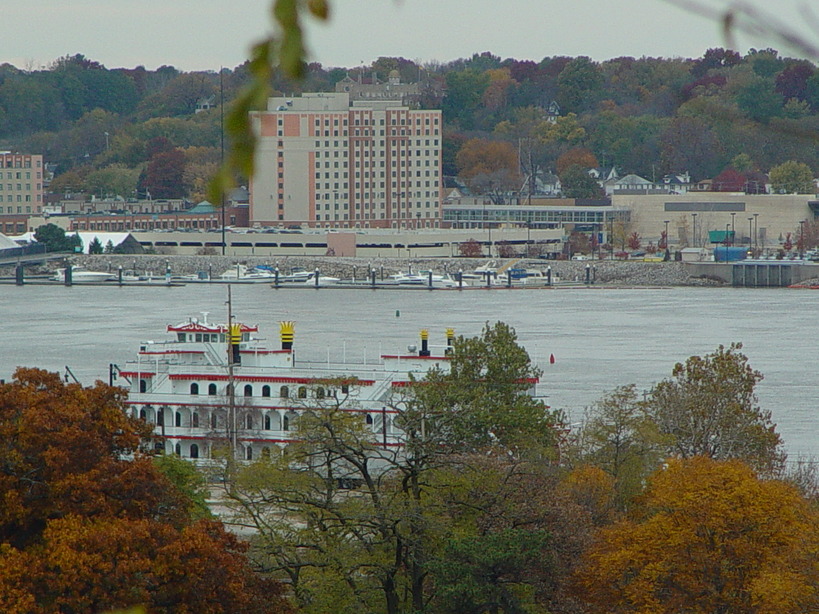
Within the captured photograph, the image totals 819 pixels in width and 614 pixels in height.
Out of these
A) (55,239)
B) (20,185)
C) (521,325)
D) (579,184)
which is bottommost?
(521,325)

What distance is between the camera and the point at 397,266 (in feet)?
136

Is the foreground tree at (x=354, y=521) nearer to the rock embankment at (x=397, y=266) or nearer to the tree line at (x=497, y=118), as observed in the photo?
the rock embankment at (x=397, y=266)

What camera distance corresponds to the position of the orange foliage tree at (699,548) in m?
7.12

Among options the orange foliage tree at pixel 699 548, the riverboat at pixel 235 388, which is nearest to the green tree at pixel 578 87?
the riverboat at pixel 235 388

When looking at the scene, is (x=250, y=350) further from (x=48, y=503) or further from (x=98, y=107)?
(x=98, y=107)

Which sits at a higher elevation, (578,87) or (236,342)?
(578,87)

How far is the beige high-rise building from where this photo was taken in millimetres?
48750

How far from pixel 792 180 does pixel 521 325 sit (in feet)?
78.1

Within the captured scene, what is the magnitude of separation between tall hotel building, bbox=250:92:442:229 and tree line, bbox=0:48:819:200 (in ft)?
8.98

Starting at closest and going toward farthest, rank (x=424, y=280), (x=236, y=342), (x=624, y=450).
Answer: (x=624, y=450)
(x=236, y=342)
(x=424, y=280)

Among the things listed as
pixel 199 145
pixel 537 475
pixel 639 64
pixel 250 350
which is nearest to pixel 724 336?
pixel 250 350

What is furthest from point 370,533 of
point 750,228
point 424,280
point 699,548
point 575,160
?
point 575,160

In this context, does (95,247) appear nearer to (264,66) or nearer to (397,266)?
(397,266)

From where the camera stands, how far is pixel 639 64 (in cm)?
6944
